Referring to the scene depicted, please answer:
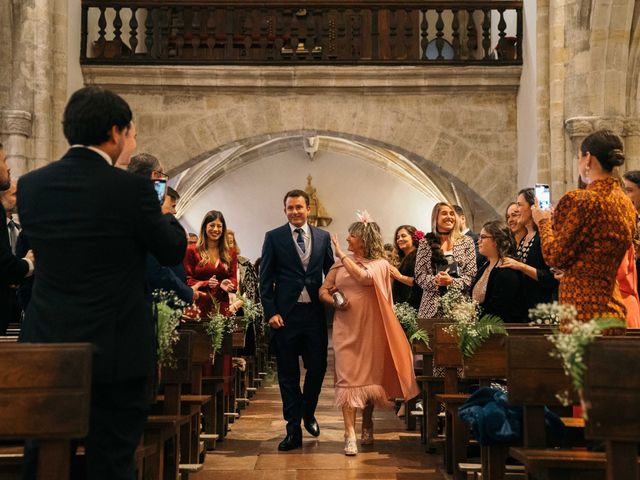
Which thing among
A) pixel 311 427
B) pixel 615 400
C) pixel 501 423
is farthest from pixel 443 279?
pixel 615 400

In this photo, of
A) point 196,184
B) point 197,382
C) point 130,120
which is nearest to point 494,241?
point 197,382

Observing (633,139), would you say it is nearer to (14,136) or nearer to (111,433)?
(14,136)

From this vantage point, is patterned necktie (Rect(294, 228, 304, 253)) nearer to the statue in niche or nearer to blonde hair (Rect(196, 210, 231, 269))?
blonde hair (Rect(196, 210, 231, 269))

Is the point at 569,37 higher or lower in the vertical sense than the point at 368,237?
higher

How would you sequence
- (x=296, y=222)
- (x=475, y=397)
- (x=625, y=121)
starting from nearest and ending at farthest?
1. (x=475, y=397)
2. (x=296, y=222)
3. (x=625, y=121)

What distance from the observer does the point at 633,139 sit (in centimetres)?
1088

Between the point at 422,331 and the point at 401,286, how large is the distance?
7.78 feet

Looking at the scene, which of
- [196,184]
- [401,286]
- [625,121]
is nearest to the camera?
[401,286]

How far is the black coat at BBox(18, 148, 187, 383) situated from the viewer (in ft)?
9.90

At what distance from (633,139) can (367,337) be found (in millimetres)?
5422

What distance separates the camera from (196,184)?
20.6m

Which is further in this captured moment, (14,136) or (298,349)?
(14,136)

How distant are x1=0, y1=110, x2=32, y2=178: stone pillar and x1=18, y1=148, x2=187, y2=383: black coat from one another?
8.69 m

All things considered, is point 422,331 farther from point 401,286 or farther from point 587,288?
point 587,288
